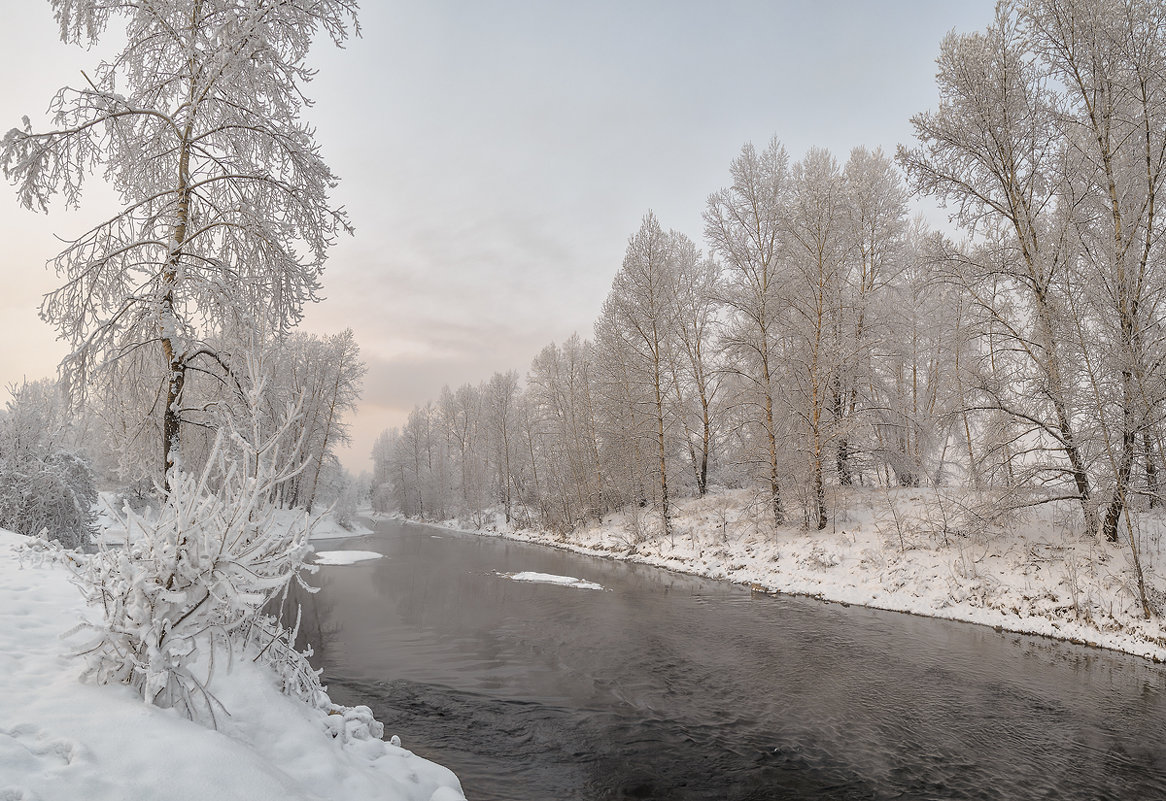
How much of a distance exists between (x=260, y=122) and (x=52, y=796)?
7.61 meters

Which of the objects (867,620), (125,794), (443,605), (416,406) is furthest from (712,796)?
(416,406)

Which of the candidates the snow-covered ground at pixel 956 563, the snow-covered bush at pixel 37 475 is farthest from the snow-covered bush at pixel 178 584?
the snow-covered bush at pixel 37 475

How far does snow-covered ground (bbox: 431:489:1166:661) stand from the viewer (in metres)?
9.21

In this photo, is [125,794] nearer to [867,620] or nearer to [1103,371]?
[867,620]

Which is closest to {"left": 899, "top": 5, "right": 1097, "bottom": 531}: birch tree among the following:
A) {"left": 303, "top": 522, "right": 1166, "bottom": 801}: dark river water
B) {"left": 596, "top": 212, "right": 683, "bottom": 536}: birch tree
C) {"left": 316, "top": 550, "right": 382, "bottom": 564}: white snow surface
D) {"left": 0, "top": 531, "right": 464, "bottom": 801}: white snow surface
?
{"left": 303, "top": 522, "right": 1166, "bottom": 801}: dark river water

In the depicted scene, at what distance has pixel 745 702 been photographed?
6.79 m

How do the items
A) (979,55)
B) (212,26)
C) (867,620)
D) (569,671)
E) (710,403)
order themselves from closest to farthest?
(212,26) < (569,671) < (867,620) < (979,55) < (710,403)

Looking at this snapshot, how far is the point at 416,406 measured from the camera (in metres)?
65.2

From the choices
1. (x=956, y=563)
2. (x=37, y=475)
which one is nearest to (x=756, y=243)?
(x=956, y=563)

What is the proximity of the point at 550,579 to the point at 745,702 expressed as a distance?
31.8 ft

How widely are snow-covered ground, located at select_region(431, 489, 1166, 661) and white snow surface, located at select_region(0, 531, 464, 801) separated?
36.5 feet

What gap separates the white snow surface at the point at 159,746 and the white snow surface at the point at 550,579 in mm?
10571

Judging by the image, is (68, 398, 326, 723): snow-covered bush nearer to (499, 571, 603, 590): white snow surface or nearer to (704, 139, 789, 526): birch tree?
(499, 571, 603, 590): white snow surface

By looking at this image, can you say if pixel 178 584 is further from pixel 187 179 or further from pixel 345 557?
pixel 345 557
